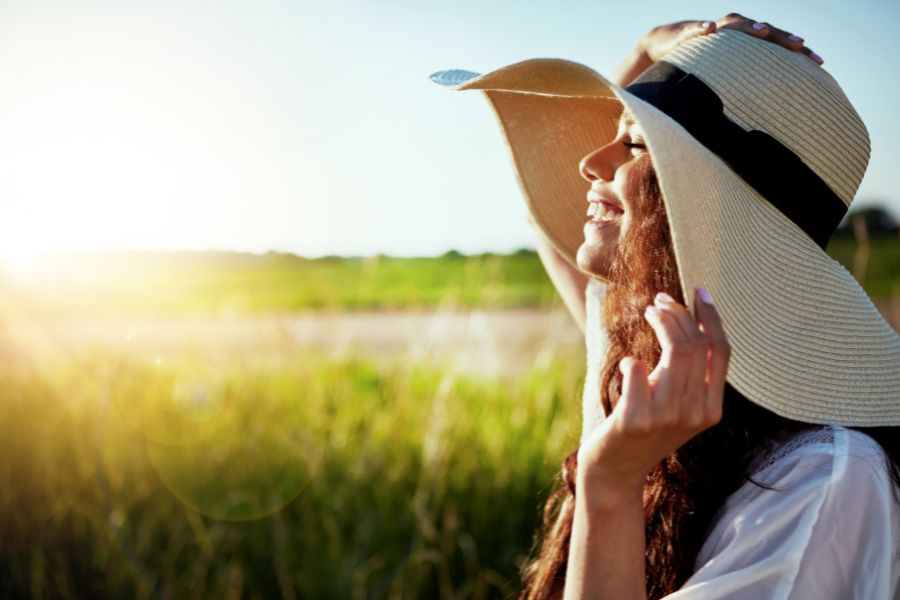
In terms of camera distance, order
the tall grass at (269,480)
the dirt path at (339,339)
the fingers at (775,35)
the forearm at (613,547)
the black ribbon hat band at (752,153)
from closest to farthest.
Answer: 1. the forearm at (613,547)
2. the black ribbon hat band at (752,153)
3. the fingers at (775,35)
4. the tall grass at (269,480)
5. the dirt path at (339,339)

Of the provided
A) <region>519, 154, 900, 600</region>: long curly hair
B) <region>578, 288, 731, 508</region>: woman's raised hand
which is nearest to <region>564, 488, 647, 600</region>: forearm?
<region>578, 288, 731, 508</region>: woman's raised hand

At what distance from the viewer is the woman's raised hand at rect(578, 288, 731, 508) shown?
3.42ft

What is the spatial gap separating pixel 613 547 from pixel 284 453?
91.9 inches

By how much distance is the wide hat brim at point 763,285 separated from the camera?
117 cm

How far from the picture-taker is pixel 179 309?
12.6 metres

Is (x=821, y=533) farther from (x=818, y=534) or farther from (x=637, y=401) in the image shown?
(x=637, y=401)

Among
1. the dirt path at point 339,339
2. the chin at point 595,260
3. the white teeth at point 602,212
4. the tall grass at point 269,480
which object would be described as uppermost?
the white teeth at point 602,212

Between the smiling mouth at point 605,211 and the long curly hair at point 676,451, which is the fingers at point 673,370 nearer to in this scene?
the long curly hair at point 676,451

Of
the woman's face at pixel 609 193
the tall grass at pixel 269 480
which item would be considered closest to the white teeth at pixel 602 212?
the woman's face at pixel 609 193

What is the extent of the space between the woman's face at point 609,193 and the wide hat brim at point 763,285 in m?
0.13

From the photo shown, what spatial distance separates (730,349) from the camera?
3.45ft

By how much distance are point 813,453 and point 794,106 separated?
23.5 inches

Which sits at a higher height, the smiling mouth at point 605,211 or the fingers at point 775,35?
the fingers at point 775,35

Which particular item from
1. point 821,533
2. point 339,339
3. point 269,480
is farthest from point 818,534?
point 339,339
